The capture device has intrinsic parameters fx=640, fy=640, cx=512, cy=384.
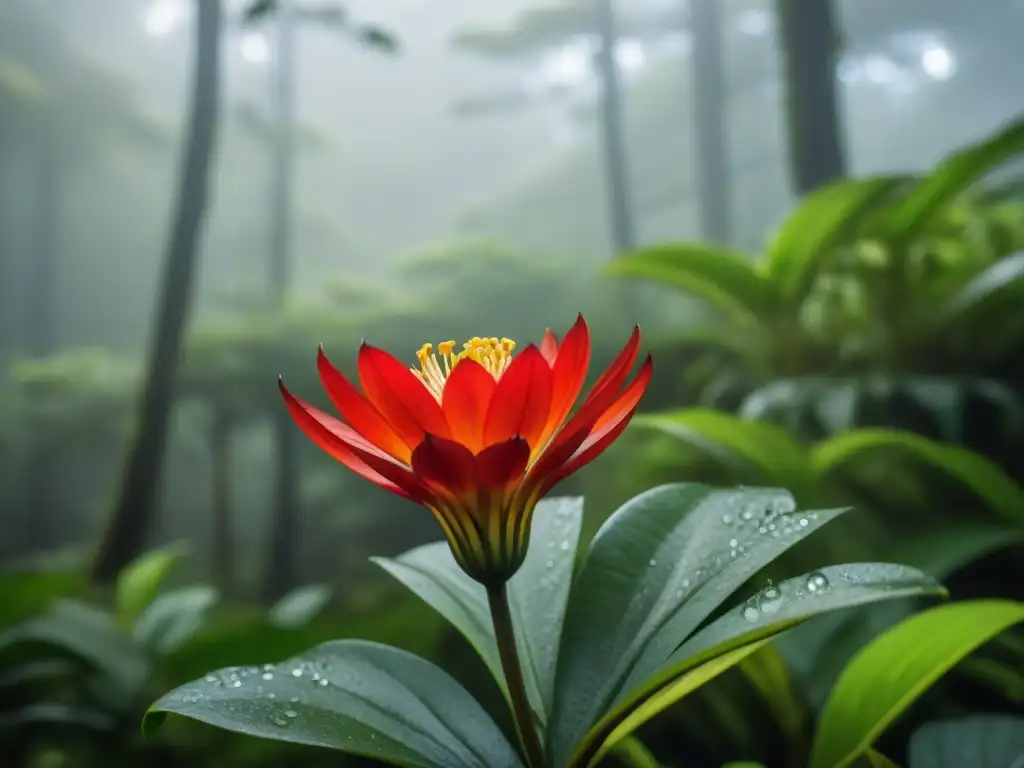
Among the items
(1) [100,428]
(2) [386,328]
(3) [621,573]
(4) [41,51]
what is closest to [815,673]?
(3) [621,573]

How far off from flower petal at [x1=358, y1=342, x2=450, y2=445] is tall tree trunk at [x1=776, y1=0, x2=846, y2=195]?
1461 millimetres

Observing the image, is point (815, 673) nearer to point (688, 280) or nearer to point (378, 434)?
point (378, 434)

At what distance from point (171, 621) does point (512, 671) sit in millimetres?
844

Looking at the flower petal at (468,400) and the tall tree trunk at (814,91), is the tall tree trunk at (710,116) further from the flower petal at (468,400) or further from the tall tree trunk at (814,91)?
the flower petal at (468,400)

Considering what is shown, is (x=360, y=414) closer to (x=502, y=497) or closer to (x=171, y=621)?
(x=502, y=497)

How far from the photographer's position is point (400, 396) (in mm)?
247

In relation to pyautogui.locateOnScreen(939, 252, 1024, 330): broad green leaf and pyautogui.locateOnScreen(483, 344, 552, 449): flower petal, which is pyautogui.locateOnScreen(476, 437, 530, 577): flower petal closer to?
pyautogui.locateOnScreen(483, 344, 552, 449): flower petal

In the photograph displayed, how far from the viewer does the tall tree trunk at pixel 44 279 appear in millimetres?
3334

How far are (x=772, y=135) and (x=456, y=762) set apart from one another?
4.87m

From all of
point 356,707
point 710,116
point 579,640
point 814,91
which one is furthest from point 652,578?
point 710,116

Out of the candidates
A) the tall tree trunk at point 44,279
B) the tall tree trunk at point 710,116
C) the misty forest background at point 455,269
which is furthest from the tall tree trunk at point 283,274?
the tall tree trunk at point 710,116

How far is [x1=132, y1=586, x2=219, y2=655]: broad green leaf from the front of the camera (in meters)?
0.86

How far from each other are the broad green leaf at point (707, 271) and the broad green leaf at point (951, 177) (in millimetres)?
211

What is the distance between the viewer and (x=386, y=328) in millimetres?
2656
